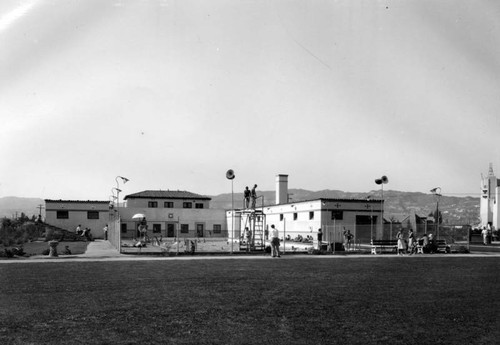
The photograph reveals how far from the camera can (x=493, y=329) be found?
8.79m

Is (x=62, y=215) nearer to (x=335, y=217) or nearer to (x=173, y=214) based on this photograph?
(x=173, y=214)

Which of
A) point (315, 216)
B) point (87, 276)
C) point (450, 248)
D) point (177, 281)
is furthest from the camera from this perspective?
point (315, 216)

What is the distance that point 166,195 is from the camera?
2650 inches

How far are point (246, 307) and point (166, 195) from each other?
57686mm

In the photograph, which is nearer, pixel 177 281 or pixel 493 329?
pixel 493 329

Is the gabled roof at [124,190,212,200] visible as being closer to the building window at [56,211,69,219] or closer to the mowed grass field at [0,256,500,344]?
the building window at [56,211,69,219]

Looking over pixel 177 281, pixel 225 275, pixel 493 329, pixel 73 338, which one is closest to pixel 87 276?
pixel 177 281

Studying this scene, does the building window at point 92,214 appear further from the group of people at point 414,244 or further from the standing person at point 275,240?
the group of people at point 414,244

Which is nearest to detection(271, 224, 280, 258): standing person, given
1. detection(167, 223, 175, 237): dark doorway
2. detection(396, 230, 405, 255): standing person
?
detection(396, 230, 405, 255): standing person

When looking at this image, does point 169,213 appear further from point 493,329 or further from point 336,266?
point 493,329

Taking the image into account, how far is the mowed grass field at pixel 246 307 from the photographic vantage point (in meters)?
8.17

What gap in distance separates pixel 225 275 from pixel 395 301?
655cm

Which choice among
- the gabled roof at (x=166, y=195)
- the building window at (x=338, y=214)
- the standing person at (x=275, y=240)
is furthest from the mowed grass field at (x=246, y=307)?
the gabled roof at (x=166, y=195)

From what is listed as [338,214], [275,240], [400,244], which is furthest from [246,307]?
[338,214]
